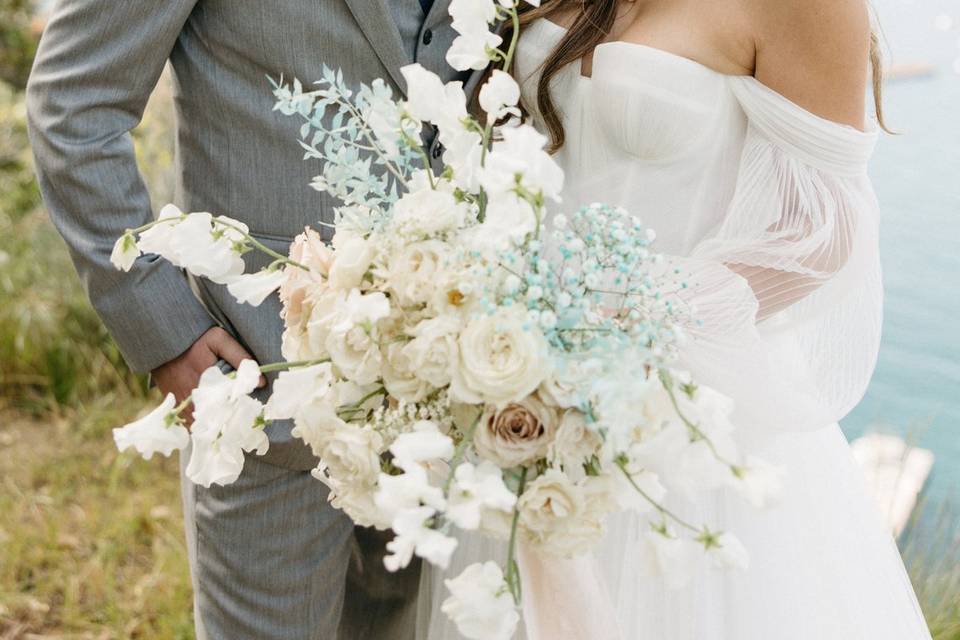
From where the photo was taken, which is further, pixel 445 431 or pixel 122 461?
pixel 122 461

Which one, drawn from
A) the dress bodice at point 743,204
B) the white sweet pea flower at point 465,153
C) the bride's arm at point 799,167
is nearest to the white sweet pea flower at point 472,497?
the white sweet pea flower at point 465,153

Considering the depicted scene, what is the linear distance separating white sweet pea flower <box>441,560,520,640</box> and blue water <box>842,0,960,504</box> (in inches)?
99.3

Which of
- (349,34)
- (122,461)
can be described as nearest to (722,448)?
(349,34)

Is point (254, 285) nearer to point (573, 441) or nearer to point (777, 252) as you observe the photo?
A: point (573, 441)

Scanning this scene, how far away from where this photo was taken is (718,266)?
1.59 metres

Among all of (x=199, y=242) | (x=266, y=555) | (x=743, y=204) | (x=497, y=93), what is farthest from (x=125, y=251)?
(x=743, y=204)

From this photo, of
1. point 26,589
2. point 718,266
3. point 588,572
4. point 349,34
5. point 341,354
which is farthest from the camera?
point 26,589

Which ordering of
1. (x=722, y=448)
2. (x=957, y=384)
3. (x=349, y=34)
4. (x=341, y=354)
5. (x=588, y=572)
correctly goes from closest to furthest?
(x=722, y=448) → (x=341, y=354) → (x=588, y=572) → (x=349, y=34) → (x=957, y=384)

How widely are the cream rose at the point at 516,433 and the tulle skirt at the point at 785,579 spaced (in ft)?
2.17

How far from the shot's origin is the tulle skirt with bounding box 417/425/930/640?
1674mm

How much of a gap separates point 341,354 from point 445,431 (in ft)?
0.49

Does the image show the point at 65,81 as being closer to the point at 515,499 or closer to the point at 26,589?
the point at 515,499

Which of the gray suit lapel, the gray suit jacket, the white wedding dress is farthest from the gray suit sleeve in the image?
the white wedding dress

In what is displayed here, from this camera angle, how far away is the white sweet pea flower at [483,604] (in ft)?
3.33
